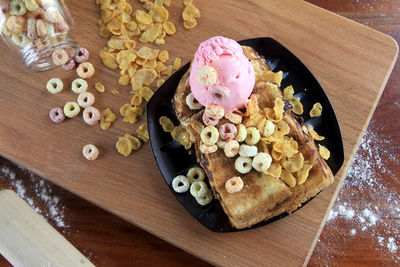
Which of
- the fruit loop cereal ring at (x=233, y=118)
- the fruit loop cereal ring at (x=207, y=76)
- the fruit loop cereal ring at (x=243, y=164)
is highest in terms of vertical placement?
the fruit loop cereal ring at (x=207, y=76)

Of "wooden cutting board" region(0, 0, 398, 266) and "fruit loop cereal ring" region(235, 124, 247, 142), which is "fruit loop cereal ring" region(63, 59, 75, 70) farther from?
"fruit loop cereal ring" region(235, 124, 247, 142)

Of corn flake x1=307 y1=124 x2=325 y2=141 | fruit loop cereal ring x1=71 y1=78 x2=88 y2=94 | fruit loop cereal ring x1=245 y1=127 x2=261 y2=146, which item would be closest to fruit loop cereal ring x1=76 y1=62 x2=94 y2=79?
fruit loop cereal ring x1=71 y1=78 x2=88 y2=94

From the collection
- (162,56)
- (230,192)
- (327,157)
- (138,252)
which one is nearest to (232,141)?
(230,192)

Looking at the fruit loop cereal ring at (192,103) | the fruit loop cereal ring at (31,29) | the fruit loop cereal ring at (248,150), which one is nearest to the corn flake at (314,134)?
the fruit loop cereal ring at (248,150)

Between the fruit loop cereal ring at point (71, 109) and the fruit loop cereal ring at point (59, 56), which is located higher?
the fruit loop cereal ring at point (59, 56)

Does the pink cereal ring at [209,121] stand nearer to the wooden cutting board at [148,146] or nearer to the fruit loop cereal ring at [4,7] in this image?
the wooden cutting board at [148,146]

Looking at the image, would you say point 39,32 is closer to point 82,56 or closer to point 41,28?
point 41,28

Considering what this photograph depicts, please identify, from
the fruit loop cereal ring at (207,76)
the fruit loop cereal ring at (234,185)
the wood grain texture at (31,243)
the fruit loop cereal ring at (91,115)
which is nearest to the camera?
the wood grain texture at (31,243)
